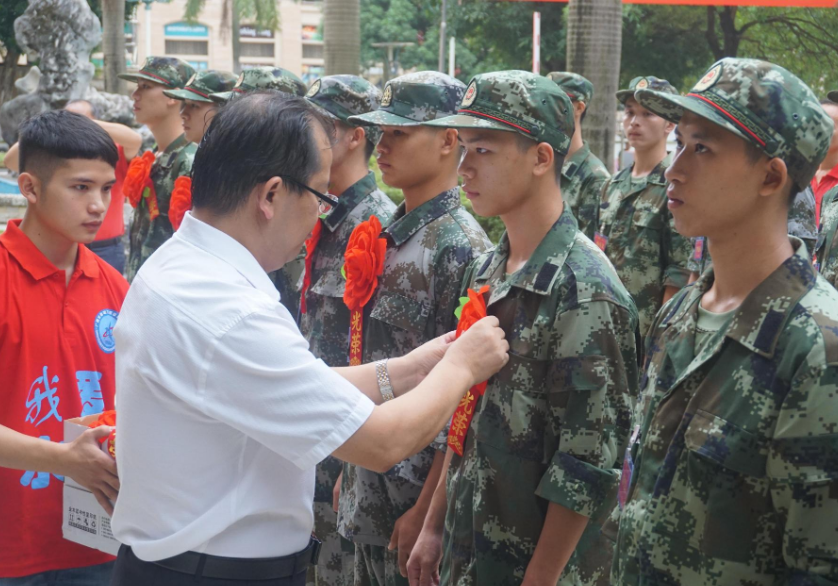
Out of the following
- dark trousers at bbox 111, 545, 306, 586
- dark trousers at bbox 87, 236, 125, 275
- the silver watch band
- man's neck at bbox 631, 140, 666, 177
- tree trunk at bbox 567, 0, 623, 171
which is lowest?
dark trousers at bbox 87, 236, 125, 275

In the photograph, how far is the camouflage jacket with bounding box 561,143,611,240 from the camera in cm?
661

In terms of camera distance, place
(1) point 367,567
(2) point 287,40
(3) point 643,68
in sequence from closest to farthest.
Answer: (1) point 367,567 → (3) point 643,68 → (2) point 287,40

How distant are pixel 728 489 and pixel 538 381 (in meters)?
0.74

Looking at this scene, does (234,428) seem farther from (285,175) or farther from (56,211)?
(56,211)

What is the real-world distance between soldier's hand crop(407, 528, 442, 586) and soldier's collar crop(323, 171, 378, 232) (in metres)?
1.56

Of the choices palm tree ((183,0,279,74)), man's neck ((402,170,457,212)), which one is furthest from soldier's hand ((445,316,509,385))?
palm tree ((183,0,279,74))

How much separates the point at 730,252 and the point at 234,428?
1.20m

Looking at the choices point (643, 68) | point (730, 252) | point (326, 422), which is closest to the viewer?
point (326, 422)

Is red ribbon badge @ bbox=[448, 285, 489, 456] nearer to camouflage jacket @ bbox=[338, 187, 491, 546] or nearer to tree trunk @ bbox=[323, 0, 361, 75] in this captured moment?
camouflage jacket @ bbox=[338, 187, 491, 546]

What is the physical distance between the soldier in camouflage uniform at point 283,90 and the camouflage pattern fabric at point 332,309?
71 cm

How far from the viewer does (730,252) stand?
207 cm

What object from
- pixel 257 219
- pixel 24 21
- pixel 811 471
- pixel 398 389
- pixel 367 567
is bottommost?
pixel 367 567

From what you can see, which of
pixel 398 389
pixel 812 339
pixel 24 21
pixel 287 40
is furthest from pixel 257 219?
pixel 287 40

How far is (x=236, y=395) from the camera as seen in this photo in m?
1.90
